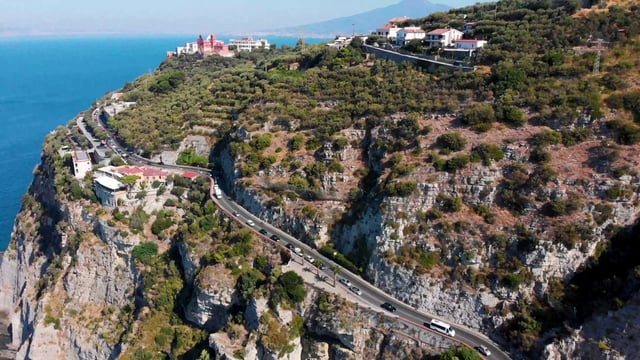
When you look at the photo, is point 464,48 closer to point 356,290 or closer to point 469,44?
point 469,44

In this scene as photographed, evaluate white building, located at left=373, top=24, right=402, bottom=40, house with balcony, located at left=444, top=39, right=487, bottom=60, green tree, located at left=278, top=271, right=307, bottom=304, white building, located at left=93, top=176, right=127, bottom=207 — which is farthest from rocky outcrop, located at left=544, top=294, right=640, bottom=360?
white building, located at left=373, top=24, right=402, bottom=40

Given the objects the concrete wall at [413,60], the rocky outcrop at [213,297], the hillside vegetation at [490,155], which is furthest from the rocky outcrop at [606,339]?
the concrete wall at [413,60]

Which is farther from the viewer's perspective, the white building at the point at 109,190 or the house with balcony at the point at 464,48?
the house with balcony at the point at 464,48

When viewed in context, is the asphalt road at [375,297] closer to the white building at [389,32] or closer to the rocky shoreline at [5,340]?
the rocky shoreline at [5,340]

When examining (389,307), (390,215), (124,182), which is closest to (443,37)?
(390,215)

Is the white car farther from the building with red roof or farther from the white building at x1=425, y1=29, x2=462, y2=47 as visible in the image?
the white building at x1=425, y1=29, x2=462, y2=47

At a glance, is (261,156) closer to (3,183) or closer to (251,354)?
(251,354)
